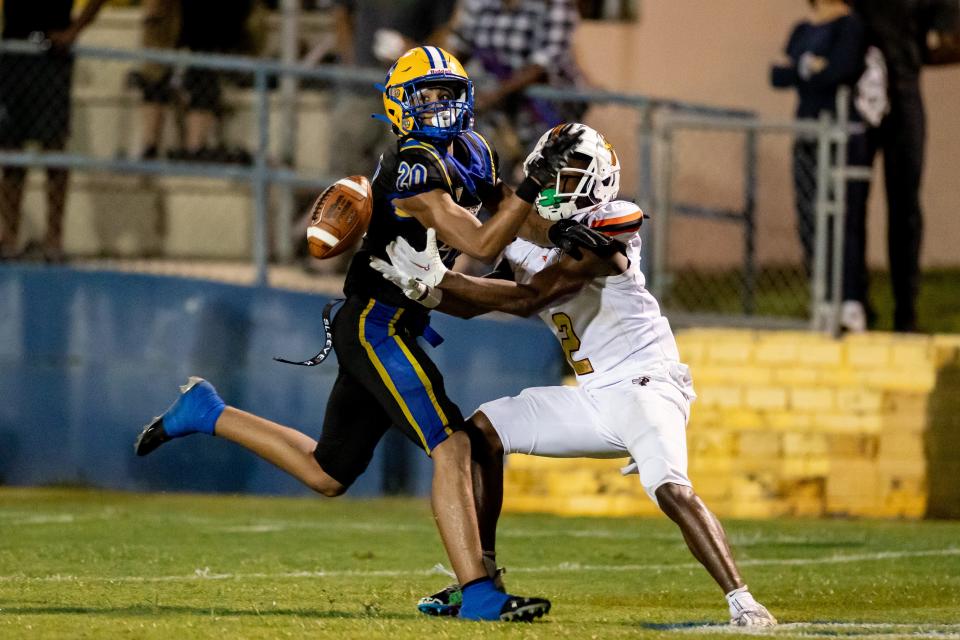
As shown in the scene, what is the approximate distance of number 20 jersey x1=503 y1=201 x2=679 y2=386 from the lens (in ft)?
22.3

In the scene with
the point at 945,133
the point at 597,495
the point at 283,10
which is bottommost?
the point at 597,495

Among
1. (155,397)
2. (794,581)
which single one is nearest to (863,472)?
(794,581)

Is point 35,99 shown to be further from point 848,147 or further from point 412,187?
point 412,187

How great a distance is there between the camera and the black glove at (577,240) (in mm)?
6535

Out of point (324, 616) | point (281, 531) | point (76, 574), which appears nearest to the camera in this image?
point (324, 616)

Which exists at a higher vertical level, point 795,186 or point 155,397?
point 795,186

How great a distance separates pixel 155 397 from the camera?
1185 cm

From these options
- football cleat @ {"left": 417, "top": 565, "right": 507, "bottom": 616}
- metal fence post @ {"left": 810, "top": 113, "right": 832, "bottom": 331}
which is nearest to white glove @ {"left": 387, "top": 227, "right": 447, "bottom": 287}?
football cleat @ {"left": 417, "top": 565, "right": 507, "bottom": 616}

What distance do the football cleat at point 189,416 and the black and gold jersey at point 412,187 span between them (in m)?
0.87

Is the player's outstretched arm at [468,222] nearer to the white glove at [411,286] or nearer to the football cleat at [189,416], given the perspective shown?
the white glove at [411,286]

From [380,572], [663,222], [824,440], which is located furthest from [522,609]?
[663,222]

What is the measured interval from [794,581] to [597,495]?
341 cm

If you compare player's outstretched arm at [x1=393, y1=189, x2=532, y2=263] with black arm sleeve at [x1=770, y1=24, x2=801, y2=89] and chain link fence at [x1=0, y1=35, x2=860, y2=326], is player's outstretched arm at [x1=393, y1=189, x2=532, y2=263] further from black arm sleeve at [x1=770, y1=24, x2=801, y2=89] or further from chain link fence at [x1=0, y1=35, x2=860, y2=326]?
black arm sleeve at [x1=770, y1=24, x2=801, y2=89]

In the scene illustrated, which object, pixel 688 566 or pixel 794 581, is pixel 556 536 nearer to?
pixel 688 566
